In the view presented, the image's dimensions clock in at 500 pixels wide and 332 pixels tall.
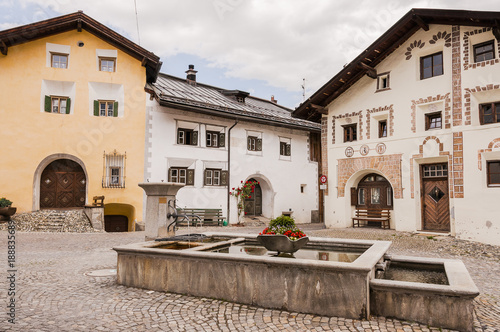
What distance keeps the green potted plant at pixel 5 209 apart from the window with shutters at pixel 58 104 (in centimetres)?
437

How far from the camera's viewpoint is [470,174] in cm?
1313

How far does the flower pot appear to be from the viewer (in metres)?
6.38

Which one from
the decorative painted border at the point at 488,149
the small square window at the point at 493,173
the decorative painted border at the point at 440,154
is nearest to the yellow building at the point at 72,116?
the decorative painted border at the point at 440,154

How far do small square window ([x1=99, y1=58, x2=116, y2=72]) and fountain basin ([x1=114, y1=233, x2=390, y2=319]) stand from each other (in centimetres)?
1453

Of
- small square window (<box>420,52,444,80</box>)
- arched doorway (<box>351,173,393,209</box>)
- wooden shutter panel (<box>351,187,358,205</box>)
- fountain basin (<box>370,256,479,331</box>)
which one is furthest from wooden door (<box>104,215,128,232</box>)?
fountain basin (<box>370,256,479,331</box>)

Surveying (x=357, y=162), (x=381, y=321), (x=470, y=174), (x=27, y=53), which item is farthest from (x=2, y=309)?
(x=27, y=53)

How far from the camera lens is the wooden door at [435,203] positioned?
47.8 ft

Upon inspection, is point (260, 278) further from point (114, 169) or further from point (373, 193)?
point (114, 169)

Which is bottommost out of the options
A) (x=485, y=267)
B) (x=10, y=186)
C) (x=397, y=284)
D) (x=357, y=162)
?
(x=485, y=267)

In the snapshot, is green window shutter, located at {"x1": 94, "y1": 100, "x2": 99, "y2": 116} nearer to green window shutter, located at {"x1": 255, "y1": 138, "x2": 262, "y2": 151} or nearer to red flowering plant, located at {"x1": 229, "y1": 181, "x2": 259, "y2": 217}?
red flowering plant, located at {"x1": 229, "y1": 181, "x2": 259, "y2": 217}

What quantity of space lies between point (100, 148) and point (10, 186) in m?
4.06

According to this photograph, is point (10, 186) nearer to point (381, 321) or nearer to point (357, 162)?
point (357, 162)

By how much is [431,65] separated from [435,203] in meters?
5.39

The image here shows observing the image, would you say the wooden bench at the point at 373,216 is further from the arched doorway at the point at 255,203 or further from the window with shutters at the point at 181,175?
the window with shutters at the point at 181,175
